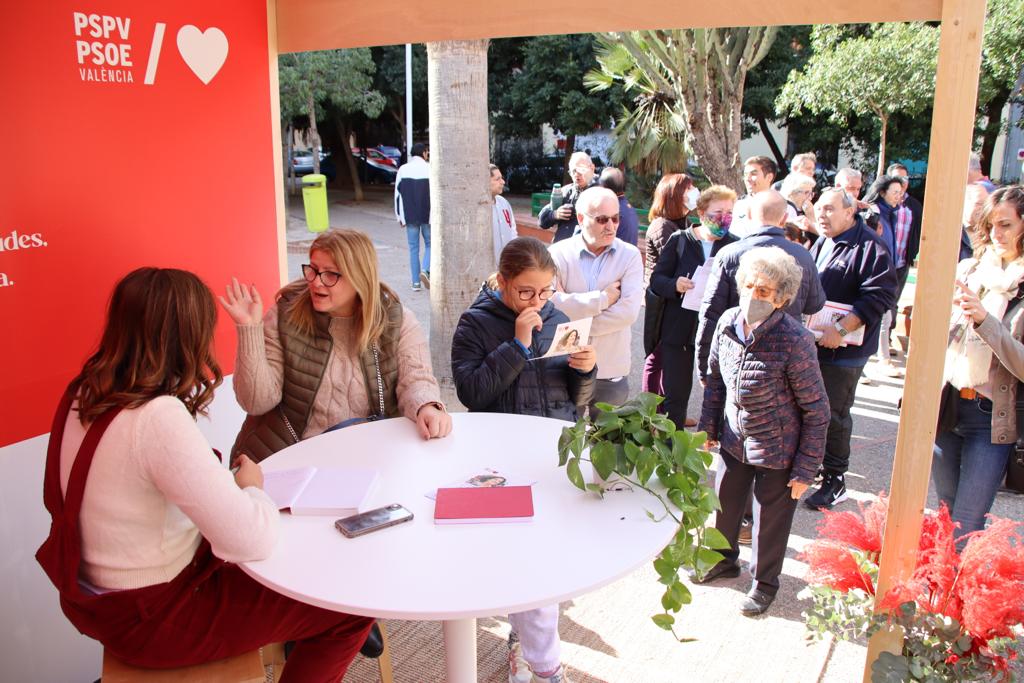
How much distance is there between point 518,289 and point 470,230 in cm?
218

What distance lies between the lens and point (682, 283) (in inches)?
196

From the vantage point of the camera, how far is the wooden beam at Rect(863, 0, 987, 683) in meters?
2.22

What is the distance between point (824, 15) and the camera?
241 cm

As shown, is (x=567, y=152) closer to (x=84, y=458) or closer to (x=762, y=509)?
(x=762, y=509)

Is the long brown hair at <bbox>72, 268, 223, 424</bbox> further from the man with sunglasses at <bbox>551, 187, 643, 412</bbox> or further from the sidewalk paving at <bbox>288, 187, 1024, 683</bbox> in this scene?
the man with sunglasses at <bbox>551, 187, 643, 412</bbox>

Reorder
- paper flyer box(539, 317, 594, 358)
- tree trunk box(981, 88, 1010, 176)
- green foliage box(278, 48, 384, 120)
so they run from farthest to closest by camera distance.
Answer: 1. green foliage box(278, 48, 384, 120)
2. tree trunk box(981, 88, 1010, 176)
3. paper flyer box(539, 317, 594, 358)

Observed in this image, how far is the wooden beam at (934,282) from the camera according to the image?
2223 millimetres

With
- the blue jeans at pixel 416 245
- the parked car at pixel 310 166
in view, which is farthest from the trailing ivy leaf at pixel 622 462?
the parked car at pixel 310 166

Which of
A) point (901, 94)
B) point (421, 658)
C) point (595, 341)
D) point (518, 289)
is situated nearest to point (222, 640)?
point (421, 658)

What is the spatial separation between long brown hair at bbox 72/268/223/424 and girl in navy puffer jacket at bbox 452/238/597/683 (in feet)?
3.91

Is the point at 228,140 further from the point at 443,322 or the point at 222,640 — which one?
the point at 443,322

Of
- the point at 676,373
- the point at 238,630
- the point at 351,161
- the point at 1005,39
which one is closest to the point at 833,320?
the point at 676,373

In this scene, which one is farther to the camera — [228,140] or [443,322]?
[443,322]

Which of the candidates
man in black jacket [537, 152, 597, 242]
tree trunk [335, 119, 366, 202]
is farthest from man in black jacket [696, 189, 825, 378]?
tree trunk [335, 119, 366, 202]
